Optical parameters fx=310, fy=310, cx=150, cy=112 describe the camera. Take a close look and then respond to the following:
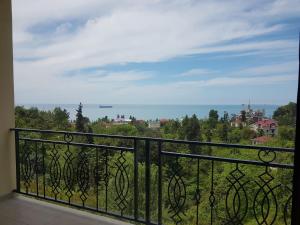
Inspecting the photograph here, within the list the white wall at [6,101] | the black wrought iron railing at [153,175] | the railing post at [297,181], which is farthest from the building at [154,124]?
the railing post at [297,181]

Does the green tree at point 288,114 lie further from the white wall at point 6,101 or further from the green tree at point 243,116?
the white wall at point 6,101

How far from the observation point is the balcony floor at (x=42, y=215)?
297 cm

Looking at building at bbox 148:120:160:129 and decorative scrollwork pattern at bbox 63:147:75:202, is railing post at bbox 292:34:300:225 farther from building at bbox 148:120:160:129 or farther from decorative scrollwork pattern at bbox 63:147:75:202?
building at bbox 148:120:160:129

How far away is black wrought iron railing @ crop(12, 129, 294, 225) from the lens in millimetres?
2455

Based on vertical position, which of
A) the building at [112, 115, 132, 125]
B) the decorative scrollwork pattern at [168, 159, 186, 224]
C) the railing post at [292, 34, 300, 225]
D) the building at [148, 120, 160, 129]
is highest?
the railing post at [292, 34, 300, 225]

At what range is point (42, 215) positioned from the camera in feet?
10.3

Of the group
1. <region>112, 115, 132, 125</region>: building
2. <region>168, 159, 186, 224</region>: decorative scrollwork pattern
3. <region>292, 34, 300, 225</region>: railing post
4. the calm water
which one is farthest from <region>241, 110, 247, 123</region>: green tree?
<region>292, 34, 300, 225</region>: railing post

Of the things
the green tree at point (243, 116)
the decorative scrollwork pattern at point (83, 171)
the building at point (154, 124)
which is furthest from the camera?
the building at point (154, 124)

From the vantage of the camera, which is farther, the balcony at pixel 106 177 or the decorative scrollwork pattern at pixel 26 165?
the decorative scrollwork pattern at pixel 26 165

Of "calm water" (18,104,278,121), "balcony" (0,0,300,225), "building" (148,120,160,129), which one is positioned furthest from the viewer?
"calm water" (18,104,278,121)

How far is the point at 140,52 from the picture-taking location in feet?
32.6

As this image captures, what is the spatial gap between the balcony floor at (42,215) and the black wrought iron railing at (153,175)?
86 millimetres

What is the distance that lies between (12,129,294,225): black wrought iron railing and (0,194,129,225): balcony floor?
86mm

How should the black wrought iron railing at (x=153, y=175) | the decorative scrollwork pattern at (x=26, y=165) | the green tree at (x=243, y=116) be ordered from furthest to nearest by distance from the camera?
1. the green tree at (x=243, y=116)
2. the decorative scrollwork pattern at (x=26, y=165)
3. the black wrought iron railing at (x=153, y=175)
